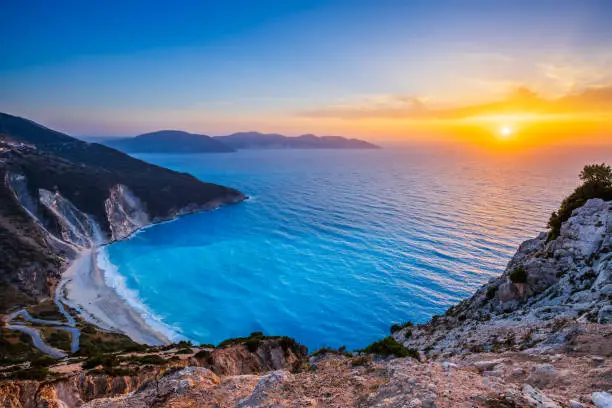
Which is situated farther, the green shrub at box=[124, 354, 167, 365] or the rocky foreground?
the green shrub at box=[124, 354, 167, 365]

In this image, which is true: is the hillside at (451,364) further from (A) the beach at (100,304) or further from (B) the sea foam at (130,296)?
(A) the beach at (100,304)

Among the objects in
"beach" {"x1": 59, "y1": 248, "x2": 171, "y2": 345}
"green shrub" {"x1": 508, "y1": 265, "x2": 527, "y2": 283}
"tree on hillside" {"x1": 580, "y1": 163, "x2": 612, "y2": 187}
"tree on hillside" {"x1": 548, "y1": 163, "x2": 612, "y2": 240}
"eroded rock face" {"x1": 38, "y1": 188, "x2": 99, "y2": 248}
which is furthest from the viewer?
"eroded rock face" {"x1": 38, "y1": 188, "x2": 99, "y2": 248}

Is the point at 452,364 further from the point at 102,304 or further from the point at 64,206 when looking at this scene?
the point at 64,206

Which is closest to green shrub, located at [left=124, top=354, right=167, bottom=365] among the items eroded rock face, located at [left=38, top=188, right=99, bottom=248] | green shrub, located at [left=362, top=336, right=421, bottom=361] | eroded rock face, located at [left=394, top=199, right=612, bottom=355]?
green shrub, located at [left=362, top=336, right=421, bottom=361]

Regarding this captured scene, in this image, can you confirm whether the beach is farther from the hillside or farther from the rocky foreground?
the rocky foreground

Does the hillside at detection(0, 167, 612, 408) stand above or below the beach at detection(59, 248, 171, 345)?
above

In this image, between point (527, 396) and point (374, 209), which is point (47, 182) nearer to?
point (374, 209)
